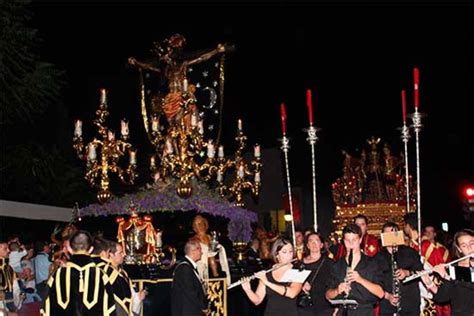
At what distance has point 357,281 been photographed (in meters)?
7.61

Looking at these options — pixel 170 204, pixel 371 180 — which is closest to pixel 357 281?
pixel 170 204

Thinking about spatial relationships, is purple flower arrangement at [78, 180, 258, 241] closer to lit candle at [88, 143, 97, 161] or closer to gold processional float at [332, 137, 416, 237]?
lit candle at [88, 143, 97, 161]

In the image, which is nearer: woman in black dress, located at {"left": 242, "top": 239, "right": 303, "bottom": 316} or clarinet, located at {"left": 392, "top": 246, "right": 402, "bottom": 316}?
woman in black dress, located at {"left": 242, "top": 239, "right": 303, "bottom": 316}

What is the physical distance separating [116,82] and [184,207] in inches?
407

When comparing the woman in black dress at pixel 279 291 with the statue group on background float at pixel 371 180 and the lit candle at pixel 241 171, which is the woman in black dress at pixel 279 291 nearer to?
the lit candle at pixel 241 171

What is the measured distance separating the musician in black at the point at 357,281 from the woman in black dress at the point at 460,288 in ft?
2.28

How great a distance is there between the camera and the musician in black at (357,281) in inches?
300

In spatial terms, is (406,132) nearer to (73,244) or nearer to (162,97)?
(73,244)

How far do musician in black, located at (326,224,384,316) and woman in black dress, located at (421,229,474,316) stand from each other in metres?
0.69

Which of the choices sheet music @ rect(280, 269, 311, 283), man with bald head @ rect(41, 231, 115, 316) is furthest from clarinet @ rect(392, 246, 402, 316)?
man with bald head @ rect(41, 231, 115, 316)

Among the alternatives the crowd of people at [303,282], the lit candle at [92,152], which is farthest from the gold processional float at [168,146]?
the crowd of people at [303,282]

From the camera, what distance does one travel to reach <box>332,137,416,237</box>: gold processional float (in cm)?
1956

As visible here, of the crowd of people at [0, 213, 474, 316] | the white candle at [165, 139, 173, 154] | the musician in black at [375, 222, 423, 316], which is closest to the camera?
the crowd of people at [0, 213, 474, 316]

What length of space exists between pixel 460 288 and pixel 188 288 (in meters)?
3.18
